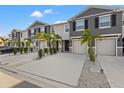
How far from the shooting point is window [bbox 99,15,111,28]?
1933 centimetres

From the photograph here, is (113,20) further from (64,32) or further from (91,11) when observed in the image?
(64,32)

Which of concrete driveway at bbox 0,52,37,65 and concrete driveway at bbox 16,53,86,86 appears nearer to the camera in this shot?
concrete driveway at bbox 16,53,86,86

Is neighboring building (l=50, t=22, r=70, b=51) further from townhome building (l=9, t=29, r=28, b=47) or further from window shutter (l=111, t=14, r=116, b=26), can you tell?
townhome building (l=9, t=29, r=28, b=47)

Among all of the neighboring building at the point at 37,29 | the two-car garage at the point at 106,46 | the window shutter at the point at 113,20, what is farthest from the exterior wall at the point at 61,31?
the window shutter at the point at 113,20

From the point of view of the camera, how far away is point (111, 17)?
1898cm

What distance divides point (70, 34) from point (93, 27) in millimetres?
4189

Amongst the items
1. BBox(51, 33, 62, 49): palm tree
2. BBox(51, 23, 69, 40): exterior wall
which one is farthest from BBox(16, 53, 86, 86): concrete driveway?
BBox(51, 23, 69, 40): exterior wall

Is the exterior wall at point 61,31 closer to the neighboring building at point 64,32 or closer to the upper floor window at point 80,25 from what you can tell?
the neighboring building at point 64,32

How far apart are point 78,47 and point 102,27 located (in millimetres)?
4736

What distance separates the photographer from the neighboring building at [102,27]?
18.4 meters

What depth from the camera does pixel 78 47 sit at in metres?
23.1

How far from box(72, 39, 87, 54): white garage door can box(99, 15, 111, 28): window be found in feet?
12.1
